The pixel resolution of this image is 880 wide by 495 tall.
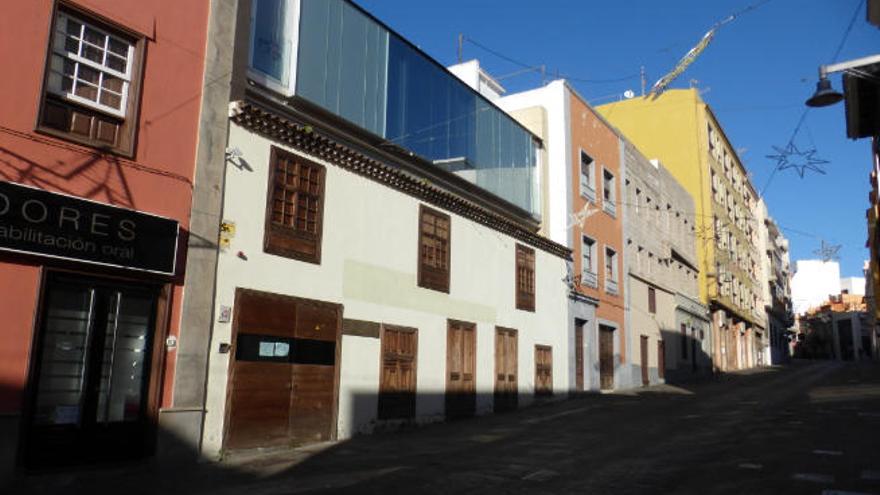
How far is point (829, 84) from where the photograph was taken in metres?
9.79

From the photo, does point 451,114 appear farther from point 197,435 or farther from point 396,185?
point 197,435

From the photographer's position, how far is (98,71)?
993cm

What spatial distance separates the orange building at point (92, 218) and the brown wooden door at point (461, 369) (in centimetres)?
782

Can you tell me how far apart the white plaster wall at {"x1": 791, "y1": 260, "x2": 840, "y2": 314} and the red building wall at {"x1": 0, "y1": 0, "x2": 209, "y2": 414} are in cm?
10630

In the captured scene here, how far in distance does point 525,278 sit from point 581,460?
10.4m

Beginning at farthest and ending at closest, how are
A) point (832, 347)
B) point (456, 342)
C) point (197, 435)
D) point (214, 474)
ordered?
point (832, 347), point (456, 342), point (197, 435), point (214, 474)

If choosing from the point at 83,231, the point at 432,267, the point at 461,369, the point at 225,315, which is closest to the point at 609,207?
the point at 461,369

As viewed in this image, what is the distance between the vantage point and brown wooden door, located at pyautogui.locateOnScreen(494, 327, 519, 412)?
61.5 feet

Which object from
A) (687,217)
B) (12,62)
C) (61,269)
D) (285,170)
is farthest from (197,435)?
(687,217)

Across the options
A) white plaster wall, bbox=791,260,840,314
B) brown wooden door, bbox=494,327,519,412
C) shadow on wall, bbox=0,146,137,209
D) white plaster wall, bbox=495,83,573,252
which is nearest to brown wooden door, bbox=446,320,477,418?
brown wooden door, bbox=494,327,519,412

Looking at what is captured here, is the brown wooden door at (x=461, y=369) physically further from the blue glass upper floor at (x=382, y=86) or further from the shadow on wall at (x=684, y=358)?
the shadow on wall at (x=684, y=358)

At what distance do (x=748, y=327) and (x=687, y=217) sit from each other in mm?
20683

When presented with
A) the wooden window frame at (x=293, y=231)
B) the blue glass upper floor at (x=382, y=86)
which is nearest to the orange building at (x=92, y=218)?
the wooden window frame at (x=293, y=231)

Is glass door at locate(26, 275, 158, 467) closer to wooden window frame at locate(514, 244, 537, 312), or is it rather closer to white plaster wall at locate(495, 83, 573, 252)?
wooden window frame at locate(514, 244, 537, 312)
